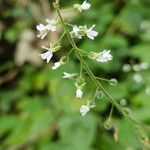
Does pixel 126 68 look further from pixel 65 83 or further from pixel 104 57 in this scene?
pixel 104 57

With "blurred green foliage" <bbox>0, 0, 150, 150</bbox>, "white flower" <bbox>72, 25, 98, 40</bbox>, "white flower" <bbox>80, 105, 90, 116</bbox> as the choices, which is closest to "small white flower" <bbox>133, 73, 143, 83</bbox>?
"blurred green foliage" <bbox>0, 0, 150, 150</bbox>

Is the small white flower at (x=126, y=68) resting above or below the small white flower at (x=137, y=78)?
below

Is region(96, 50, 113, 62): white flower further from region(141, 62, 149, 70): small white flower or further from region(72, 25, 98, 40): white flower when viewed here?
region(141, 62, 149, 70): small white flower

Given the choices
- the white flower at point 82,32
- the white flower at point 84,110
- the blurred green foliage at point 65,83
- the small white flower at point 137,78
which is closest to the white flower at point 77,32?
the white flower at point 82,32

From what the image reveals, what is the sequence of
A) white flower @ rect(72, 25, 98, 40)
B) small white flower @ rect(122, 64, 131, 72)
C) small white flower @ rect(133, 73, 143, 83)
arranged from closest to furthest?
white flower @ rect(72, 25, 98, 40) < small white flower @ rect(133, 73, 143, 83) < small white flower @ rect(122, 64, 131, 72)

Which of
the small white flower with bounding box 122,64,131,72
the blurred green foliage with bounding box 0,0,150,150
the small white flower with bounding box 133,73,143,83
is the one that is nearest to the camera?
the blurred green foliage with bounding box 0,0,150,150

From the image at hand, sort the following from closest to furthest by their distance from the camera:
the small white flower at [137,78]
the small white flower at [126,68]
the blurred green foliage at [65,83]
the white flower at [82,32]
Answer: the white flower at [82,32] → the blurred green foliage at [65,83] → the small white flower at [137,78] → the small white flower at [126,68]

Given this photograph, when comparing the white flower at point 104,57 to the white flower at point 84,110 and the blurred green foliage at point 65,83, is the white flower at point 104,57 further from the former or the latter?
the blurred green foliage at point 65,83

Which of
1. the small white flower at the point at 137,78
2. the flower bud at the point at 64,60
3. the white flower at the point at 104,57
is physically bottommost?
the small white flower at the point at 137,78

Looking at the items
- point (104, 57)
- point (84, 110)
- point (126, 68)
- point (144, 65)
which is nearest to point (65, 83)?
point (126, 68)
